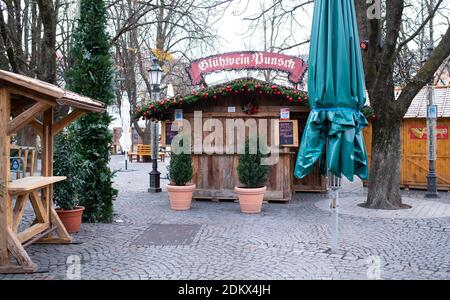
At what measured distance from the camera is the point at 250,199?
9477 mm

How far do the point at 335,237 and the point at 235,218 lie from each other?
315 centimetres

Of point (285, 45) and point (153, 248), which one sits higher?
point (285, 45)

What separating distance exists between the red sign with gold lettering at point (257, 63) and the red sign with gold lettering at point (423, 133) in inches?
166

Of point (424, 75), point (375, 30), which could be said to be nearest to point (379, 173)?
point (424, 75)

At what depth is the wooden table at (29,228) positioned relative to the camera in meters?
5.25

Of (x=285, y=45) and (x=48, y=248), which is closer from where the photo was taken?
(x=48, y=248)

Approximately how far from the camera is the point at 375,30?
9.46 meters

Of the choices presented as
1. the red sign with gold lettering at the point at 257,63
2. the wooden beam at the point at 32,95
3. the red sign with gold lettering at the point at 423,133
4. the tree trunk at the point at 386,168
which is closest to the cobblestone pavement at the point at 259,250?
the tree trunk at the point at 386,168

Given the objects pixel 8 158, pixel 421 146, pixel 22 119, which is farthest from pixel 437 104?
pixel 8 158

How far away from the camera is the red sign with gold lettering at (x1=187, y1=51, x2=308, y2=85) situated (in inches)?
476

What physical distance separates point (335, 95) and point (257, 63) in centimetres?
651

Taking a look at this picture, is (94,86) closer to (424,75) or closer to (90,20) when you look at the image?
(90,20)
